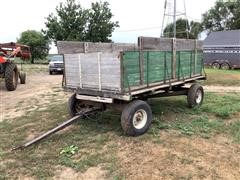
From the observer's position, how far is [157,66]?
700 centimetres

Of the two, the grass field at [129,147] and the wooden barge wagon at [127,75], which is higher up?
the wooden barge wagon at [127,75]

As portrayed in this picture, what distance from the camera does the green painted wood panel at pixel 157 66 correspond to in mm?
6191

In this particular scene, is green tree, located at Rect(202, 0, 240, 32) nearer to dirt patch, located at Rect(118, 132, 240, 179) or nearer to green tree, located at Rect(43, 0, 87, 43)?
green tree, located at Rect(43, 0, 87, 43)

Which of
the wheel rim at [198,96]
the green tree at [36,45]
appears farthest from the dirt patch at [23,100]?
the green tree at [36,45]

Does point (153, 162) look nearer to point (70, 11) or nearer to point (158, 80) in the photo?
point (158, 80)

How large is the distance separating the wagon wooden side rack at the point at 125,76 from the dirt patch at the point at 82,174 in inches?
50.0

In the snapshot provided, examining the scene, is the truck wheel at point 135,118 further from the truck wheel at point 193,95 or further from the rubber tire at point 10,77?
the rubber tire at point 10,77

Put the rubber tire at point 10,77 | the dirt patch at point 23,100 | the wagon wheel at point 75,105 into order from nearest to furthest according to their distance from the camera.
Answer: the wagon wheel at point 75,105, the dirt patch at point 23,100, the rubber tire at point 10,77

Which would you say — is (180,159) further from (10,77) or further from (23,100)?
(10,77)

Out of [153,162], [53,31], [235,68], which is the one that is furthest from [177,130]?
[53,31]

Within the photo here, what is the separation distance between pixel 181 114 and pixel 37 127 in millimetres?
3467

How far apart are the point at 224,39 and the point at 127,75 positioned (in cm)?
2645

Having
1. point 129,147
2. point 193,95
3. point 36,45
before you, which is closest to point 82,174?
point 129,147

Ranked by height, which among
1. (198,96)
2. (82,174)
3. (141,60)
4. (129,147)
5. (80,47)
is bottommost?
(82,174)
